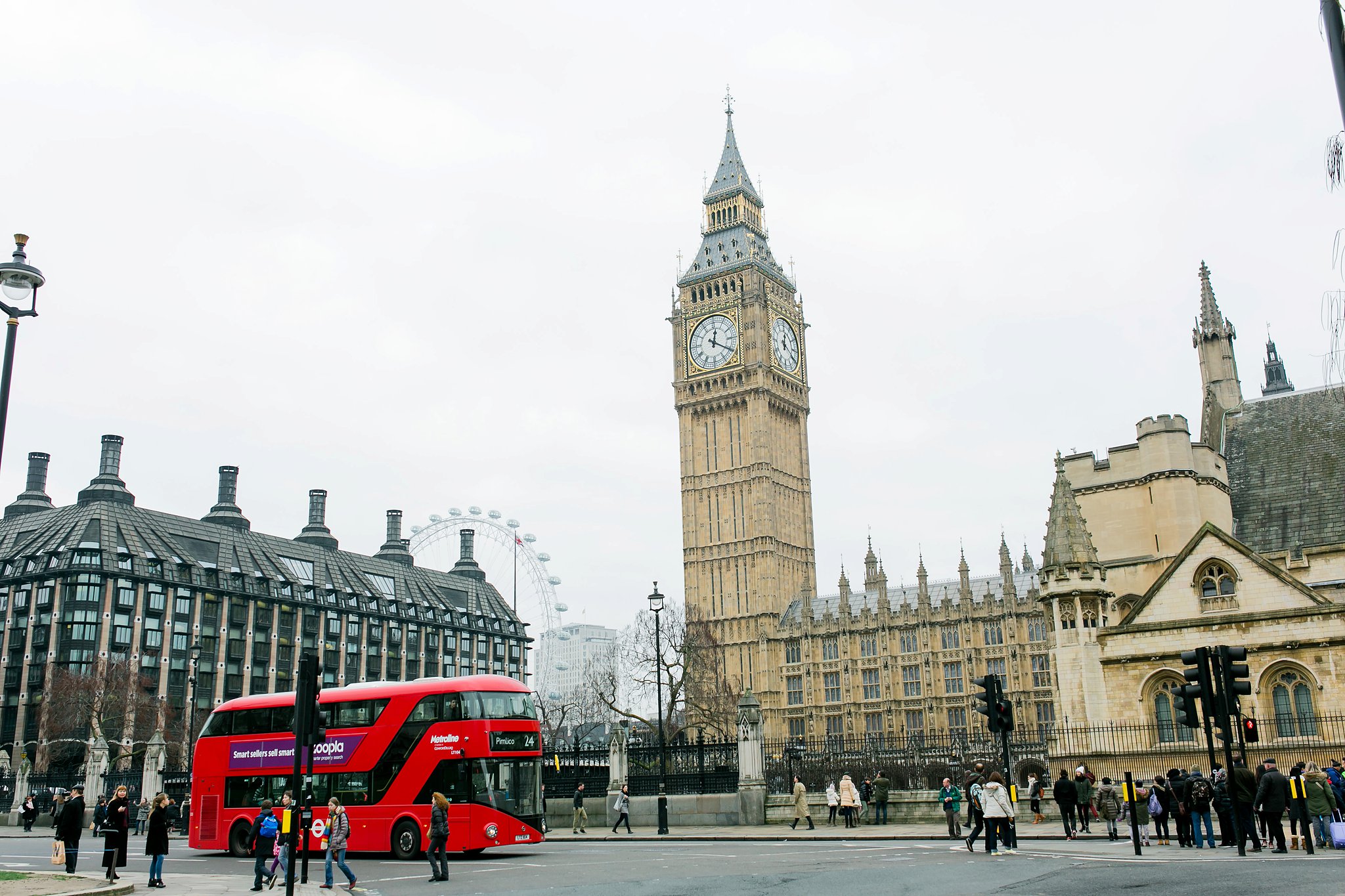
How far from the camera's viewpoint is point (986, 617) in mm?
79375

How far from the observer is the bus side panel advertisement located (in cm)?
2377

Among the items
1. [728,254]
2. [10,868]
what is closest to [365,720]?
[10,868]

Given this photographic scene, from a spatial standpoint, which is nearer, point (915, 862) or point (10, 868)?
point (915, 862)

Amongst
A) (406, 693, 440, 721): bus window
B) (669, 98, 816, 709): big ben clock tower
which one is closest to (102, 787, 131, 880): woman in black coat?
(406, 693, 440, 721): bus window

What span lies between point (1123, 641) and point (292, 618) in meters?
74.0

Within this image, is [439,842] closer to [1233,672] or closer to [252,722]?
[252,722]

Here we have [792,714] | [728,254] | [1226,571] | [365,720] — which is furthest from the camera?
[728,254]

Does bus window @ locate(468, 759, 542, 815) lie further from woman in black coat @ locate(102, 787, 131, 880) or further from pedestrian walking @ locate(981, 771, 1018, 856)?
pedestrian walking @ locate(981, 771, 1018, 856)

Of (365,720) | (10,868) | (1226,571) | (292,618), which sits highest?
(292,618)

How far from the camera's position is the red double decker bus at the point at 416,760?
22.5m

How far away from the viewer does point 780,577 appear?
9450 cm

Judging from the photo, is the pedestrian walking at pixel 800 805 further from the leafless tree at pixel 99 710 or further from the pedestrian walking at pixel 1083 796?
the leafless tree at pixel 99 710

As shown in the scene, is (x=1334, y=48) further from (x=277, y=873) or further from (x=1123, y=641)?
(x=1123, y=641)

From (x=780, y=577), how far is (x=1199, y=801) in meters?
75.8
